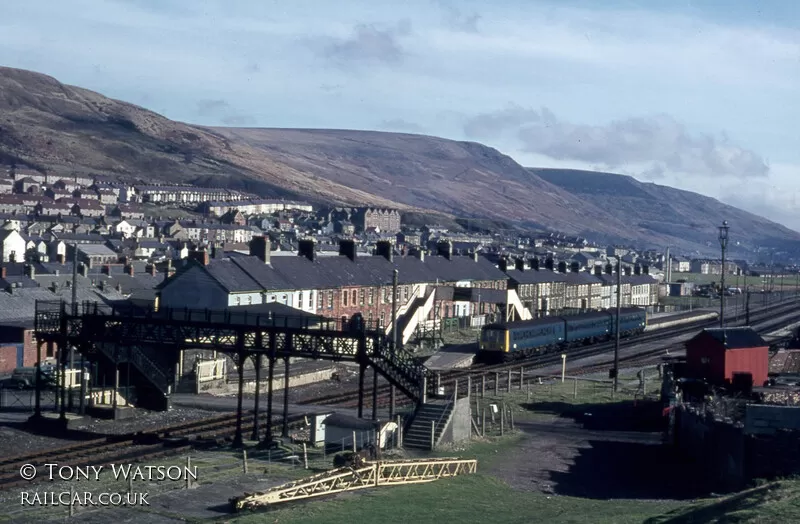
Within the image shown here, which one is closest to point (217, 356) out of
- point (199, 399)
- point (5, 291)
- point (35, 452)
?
point (199, 399)

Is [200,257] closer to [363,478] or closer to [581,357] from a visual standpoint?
[581,357]

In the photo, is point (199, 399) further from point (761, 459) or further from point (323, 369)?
point (761, 459)

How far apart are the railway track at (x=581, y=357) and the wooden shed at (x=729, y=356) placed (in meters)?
13.3

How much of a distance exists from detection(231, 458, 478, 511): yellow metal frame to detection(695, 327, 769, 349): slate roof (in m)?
17.6

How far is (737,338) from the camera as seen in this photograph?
4544 centimetres

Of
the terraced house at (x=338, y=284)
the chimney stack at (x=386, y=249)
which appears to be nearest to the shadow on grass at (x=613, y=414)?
the terraced house at (x=338, y=284)

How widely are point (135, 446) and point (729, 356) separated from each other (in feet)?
82.0

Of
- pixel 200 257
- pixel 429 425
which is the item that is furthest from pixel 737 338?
pixel 200 257

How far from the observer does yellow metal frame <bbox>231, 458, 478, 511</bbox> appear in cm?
2544

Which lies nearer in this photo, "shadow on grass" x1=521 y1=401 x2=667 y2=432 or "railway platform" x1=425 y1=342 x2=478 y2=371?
"shadow on grass" x1=521 y1=401 x2=667 y2=432

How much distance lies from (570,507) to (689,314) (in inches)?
3294

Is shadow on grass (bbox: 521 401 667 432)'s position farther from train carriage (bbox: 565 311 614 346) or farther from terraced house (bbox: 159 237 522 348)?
train carriage (bbox: 565 311 614 346)

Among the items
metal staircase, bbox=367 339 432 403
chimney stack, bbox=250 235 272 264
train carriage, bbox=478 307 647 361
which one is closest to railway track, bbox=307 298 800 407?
train carriage, bbox=478 307 647 361

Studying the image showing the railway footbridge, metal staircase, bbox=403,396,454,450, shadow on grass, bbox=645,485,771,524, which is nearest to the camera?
shadow on grass, bbox=645,485,771,524
